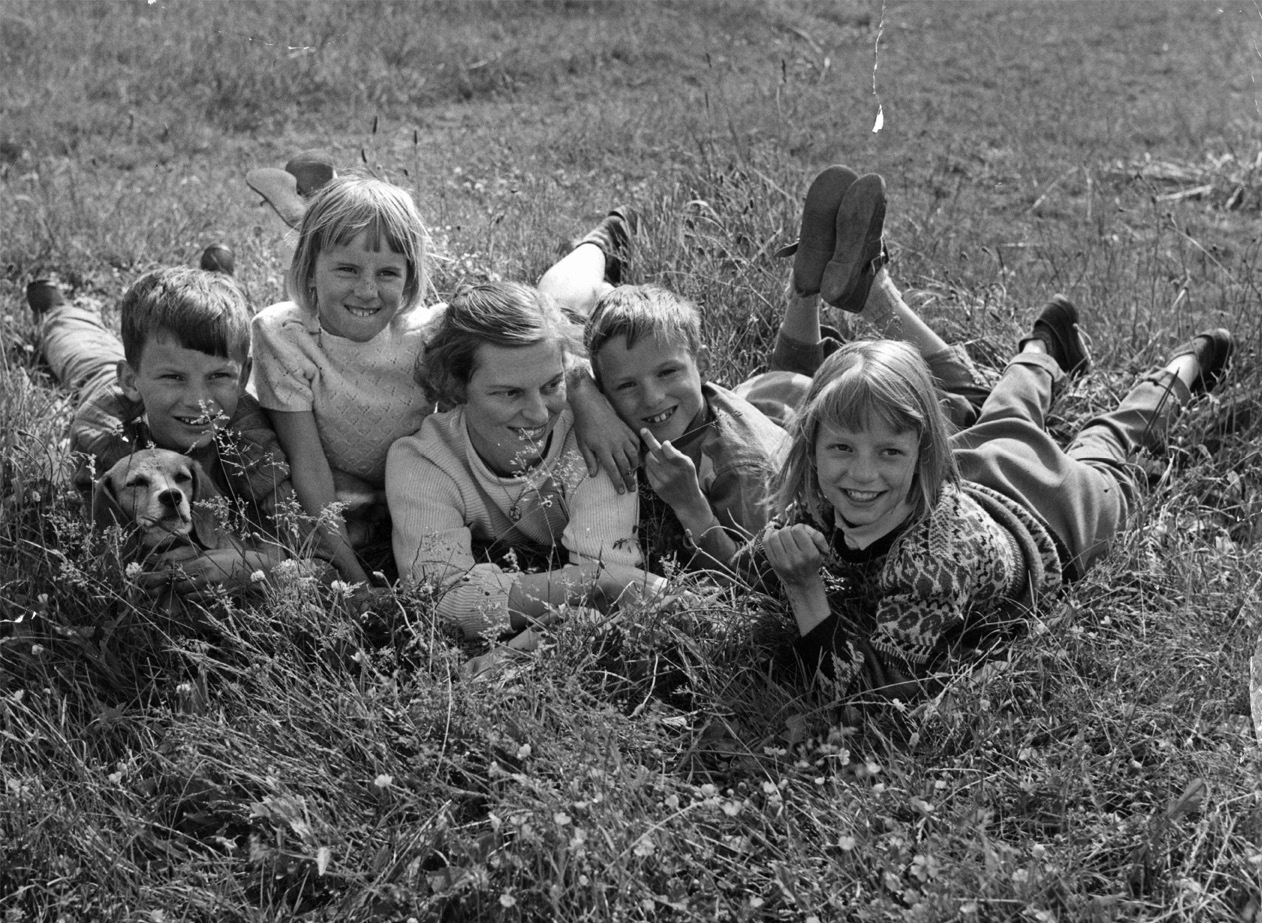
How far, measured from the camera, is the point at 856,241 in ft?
14.0

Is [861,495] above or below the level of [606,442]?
above

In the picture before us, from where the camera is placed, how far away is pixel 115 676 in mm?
3270

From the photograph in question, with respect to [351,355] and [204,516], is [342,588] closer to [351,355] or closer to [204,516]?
[204,516]

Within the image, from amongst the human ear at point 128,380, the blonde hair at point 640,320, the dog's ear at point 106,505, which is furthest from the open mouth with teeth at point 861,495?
the human ear at point 128,380

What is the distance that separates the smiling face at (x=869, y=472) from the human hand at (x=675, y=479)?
478 millimetres

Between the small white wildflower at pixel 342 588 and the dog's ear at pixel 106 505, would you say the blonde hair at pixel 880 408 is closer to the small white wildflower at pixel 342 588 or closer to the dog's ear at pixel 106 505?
the small white wildflower at pixel 342 588

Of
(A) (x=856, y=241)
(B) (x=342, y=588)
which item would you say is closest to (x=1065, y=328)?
(A) (x=856, y=241)

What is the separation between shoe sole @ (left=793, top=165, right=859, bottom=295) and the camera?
169 inches

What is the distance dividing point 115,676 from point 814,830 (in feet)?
6.11

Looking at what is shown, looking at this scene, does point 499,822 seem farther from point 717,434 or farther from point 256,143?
point 256,143

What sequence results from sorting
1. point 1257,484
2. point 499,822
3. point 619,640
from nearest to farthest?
point 499,822 < point 619,640 < point 1257,484

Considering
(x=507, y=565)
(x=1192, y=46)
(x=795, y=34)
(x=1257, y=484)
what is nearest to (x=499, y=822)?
(x=507, y=565)

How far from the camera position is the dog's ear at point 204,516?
350 cm

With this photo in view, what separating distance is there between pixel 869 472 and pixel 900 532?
0.21 meters
